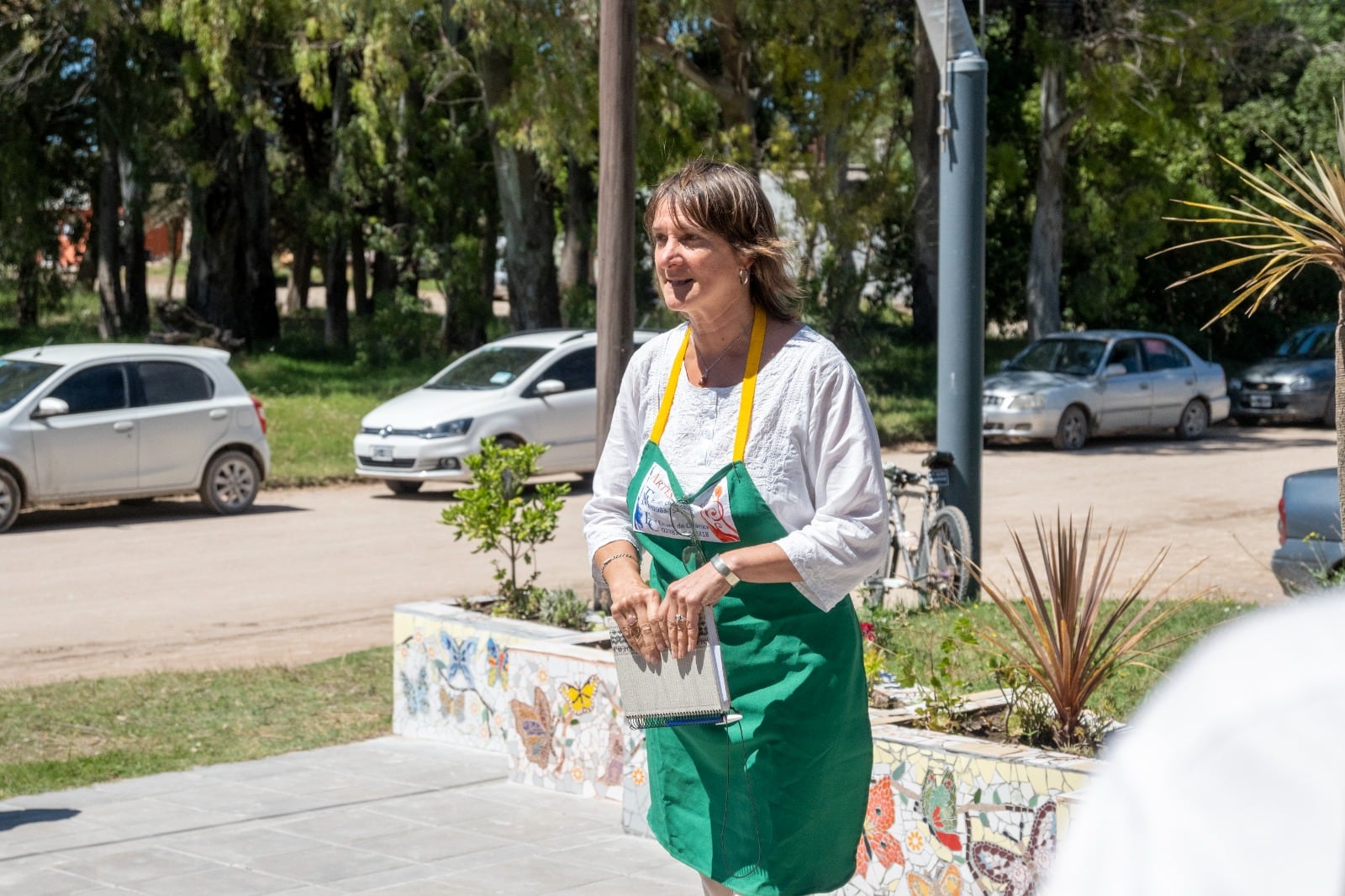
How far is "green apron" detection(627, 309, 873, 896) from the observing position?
11.0ft

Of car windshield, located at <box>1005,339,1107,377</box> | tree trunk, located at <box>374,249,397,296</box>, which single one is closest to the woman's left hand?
car windshield, located at <box>1005,339,1107,377</box>

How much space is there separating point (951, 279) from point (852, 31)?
51.8 ft

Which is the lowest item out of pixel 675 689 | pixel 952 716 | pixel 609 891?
pixel 609 891

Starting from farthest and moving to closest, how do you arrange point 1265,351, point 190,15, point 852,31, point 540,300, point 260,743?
point 1265,351
point 540,300
point 190,15
point 852,31
point 260,743

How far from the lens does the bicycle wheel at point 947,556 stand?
9.10 m

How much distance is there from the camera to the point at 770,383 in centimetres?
343

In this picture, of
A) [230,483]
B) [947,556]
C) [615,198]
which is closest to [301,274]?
[230,483]

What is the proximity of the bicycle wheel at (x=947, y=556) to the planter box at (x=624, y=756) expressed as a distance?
2744 mm

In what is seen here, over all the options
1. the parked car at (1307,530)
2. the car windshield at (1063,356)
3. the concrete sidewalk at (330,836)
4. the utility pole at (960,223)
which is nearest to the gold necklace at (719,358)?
the concrete sidewalk at (330,836)

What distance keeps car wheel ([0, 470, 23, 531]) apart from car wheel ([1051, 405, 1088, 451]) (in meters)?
13.8

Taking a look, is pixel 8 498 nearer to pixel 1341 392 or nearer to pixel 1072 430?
pixel 1341 392

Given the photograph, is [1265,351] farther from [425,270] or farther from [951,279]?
[951,279]

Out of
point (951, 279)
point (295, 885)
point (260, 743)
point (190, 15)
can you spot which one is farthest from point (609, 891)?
point (190, 15)

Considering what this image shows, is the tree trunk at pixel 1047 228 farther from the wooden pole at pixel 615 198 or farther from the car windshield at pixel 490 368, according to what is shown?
the wooden pole at pixel 615 198
